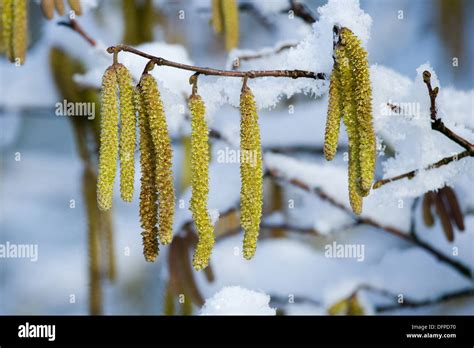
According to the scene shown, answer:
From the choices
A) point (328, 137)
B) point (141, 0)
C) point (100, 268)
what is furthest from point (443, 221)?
point (141, 0)

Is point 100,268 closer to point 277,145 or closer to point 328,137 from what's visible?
point 277,145

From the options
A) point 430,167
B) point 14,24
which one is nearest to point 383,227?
point 430,167

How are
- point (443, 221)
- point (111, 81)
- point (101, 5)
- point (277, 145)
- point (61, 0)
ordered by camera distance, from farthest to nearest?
point (101, 5)
point (277, 145)
point (443, 221)
point (61, 0)
point (111, 81)

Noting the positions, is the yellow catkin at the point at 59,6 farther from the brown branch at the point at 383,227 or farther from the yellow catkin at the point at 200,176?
the brown branch at the point at 383,227

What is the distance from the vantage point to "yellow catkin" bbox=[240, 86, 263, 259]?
0.86 m

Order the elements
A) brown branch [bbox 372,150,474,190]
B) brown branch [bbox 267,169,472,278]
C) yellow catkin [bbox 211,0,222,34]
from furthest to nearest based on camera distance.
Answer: brown branch [bbox 267,169,472,278], yellow catkin [bbox 211,0,222,34], brown branch [bbox 372,150,474,190]

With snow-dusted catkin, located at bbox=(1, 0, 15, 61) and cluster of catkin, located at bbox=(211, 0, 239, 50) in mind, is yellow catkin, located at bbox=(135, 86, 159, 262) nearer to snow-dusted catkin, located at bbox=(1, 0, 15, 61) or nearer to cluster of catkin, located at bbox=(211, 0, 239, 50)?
snow-dusted catkin, located at bbox=(1, 0, 15, 61)

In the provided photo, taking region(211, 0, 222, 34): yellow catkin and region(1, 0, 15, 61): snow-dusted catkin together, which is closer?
region(1, 0, 15, 61): snow-dusted catkin

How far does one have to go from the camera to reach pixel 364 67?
0.85 metres

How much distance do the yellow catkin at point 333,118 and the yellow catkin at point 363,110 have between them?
0.08ft

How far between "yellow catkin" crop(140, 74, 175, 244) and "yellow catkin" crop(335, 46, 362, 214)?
0.64 feet

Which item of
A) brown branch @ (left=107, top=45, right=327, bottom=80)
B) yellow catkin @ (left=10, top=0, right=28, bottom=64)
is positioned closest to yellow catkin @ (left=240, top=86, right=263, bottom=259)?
brown branch @ (left=107, top=45, right=327, bottom=80)

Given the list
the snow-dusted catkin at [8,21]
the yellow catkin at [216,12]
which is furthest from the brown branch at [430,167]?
the snow-dusted catkin at [8,21]
